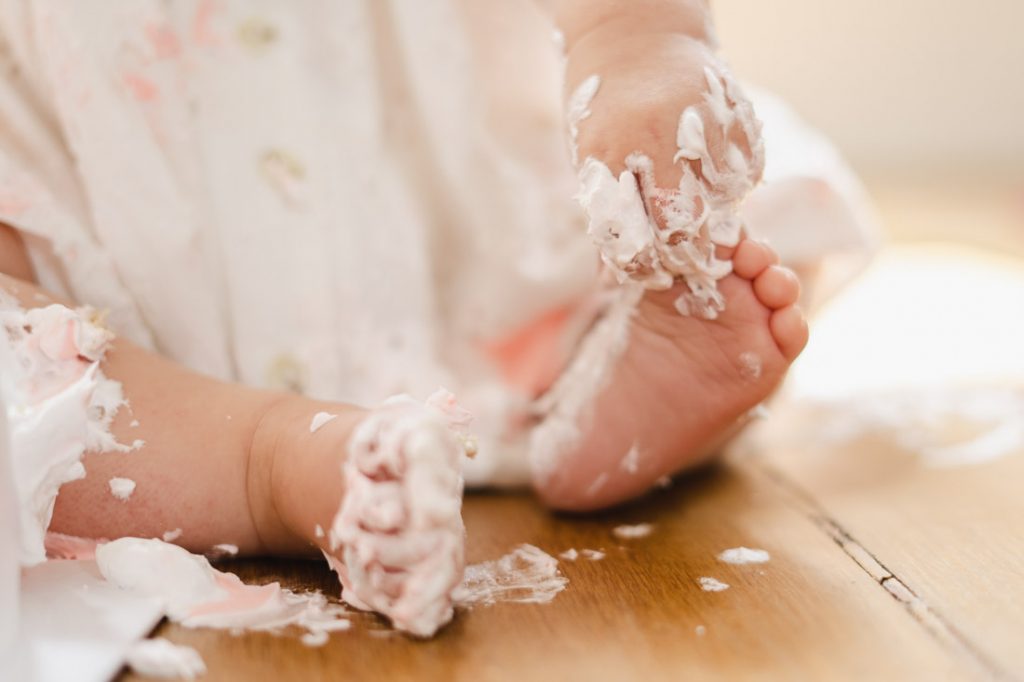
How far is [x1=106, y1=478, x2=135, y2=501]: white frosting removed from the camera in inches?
22.5

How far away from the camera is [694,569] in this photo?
1.90 feet

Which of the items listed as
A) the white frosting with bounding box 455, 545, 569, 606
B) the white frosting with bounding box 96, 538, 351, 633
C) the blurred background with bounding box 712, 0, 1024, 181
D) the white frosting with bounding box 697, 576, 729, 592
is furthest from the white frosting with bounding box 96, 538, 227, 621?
the blurred background with bounding box 712, 0, 1024, 181

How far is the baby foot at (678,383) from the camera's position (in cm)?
62

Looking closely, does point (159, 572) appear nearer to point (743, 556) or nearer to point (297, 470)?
point (297, 470)

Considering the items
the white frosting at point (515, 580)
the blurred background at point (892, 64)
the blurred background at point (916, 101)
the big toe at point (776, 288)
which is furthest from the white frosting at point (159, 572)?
the blurred background at point (892, 64)

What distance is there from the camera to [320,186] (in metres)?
0.78

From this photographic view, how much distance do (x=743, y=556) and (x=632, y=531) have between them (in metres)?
0.09

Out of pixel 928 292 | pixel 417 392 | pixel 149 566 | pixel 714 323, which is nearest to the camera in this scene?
pixel 149 566

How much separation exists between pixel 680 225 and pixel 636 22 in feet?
0.42

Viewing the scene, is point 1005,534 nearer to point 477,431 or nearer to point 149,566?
point 477,431

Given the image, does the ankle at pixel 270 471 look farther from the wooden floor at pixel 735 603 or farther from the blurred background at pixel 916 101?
the blurred background at pixel 916 101

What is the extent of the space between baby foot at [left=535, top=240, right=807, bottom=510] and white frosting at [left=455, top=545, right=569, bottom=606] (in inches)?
3.4

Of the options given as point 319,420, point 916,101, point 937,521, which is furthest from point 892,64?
point 319,420

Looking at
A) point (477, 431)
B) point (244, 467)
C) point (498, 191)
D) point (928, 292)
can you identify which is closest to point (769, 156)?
point (498, 191)
